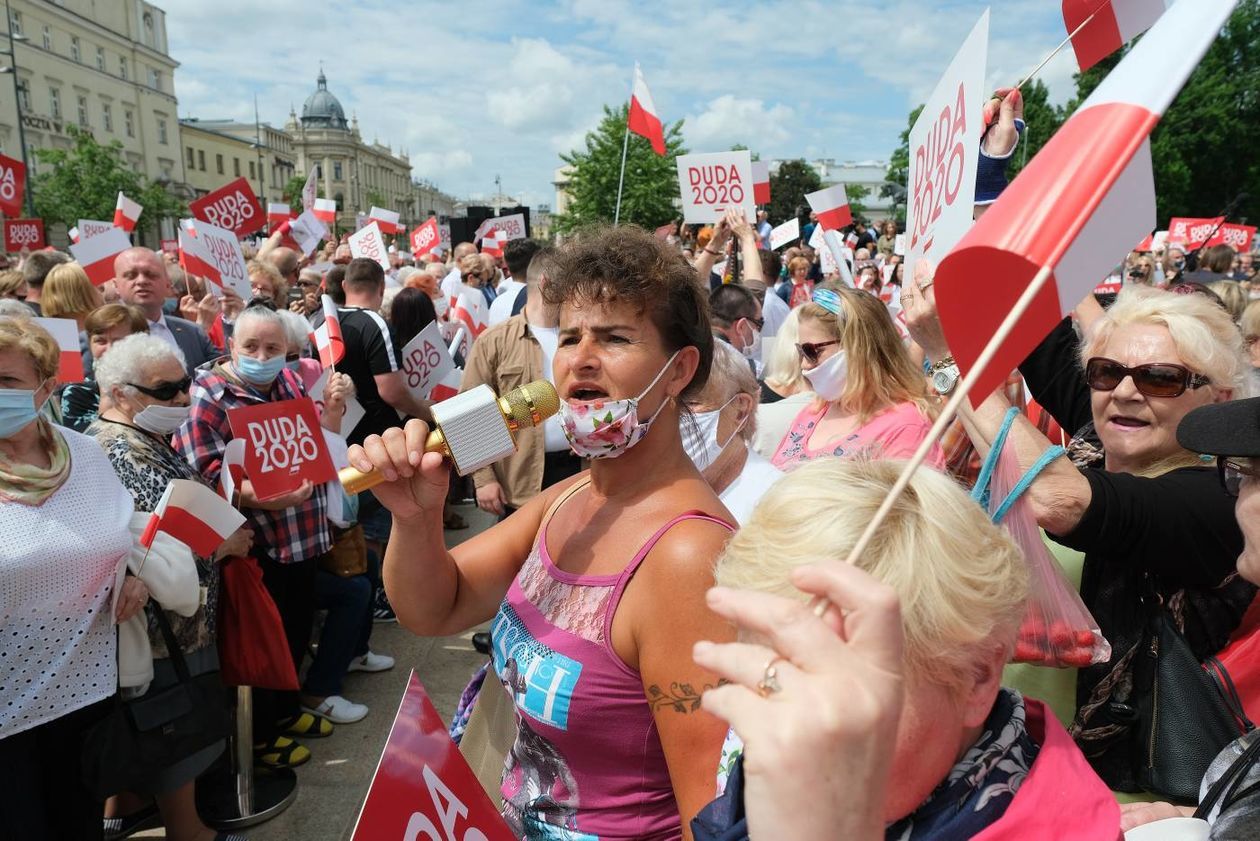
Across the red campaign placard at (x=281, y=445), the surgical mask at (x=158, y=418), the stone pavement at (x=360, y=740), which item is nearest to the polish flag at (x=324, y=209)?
the stone pavement at (x=360, y=740)

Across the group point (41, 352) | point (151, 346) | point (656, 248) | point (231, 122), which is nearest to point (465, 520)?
point (151, 346)

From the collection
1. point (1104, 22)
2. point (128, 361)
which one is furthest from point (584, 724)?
point (128, 361)

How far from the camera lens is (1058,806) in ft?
3.47

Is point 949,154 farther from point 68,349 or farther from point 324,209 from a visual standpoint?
point 324,209

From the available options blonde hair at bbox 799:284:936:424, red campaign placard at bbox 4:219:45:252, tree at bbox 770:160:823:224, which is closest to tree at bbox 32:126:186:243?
red campaign placard at bbox 4:219:45:252

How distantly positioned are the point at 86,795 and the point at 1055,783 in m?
3.17

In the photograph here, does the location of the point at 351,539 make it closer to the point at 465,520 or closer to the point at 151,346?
the point at 151,346

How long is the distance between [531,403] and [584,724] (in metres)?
0.67

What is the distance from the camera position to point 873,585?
75 cm

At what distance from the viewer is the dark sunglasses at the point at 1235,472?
1639 mm

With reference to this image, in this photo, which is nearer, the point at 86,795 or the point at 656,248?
the point at 656,248

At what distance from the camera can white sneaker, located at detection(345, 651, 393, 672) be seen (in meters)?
5.09

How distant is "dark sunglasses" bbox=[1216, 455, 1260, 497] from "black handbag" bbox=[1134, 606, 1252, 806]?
369mm

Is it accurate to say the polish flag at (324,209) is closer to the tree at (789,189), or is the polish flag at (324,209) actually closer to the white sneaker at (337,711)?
the white sneaker at (337,711)
